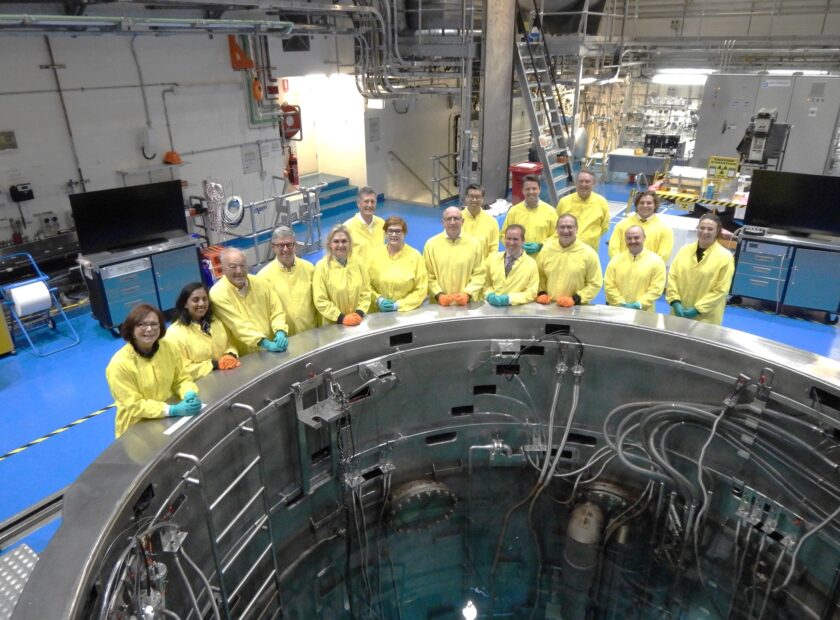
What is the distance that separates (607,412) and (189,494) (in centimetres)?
249

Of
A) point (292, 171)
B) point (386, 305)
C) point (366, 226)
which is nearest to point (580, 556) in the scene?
point (386, 305)

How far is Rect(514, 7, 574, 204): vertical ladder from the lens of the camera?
7.66 metres

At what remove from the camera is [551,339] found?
356 centimetres

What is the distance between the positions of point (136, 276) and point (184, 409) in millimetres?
4463

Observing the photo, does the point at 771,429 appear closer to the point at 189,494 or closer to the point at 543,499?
the point at 543,499

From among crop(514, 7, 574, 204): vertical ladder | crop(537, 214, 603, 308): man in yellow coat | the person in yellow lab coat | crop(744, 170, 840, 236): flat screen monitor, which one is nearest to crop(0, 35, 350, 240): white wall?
crop(514, 7, 574, 204): vertical ladder

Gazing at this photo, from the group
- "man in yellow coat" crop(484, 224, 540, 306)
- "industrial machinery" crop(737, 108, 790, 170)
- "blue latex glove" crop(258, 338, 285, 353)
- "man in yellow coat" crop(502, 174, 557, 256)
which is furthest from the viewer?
"industrial machinery" crop(737, 108, 790, 170)

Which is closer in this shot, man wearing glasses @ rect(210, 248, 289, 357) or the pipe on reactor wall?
man wearing glasses @ rect(210, 248, 289, 357)

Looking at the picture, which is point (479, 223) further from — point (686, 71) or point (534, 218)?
point (686, 71)

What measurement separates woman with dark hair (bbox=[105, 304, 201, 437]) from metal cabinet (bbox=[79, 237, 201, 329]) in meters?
3.66

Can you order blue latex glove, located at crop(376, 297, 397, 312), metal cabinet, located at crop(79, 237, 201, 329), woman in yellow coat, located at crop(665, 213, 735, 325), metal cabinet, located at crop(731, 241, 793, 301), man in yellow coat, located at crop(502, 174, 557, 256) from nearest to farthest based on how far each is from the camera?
blue latex glove, located at crop(376, 297, 397, 312), woman in yellow coat, located at crop(665, 213, 735, 325), man in yellow coat, located at crop(502, 174, 557, 256), metal cabinet, located at crop(79, 237, 201, 329), metal cabinet, located at crop(731, 241, 793, 301)

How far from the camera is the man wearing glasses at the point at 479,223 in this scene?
5.43 metres

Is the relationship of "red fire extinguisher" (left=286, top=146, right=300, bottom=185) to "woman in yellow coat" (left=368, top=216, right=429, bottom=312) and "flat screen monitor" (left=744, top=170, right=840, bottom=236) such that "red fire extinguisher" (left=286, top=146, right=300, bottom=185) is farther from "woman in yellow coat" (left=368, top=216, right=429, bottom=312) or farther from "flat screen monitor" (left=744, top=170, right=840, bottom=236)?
"flat screen monitor" (left=744, top=170, right=840, bottom=236)

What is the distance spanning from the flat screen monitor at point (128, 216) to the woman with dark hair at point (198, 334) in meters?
3.90
